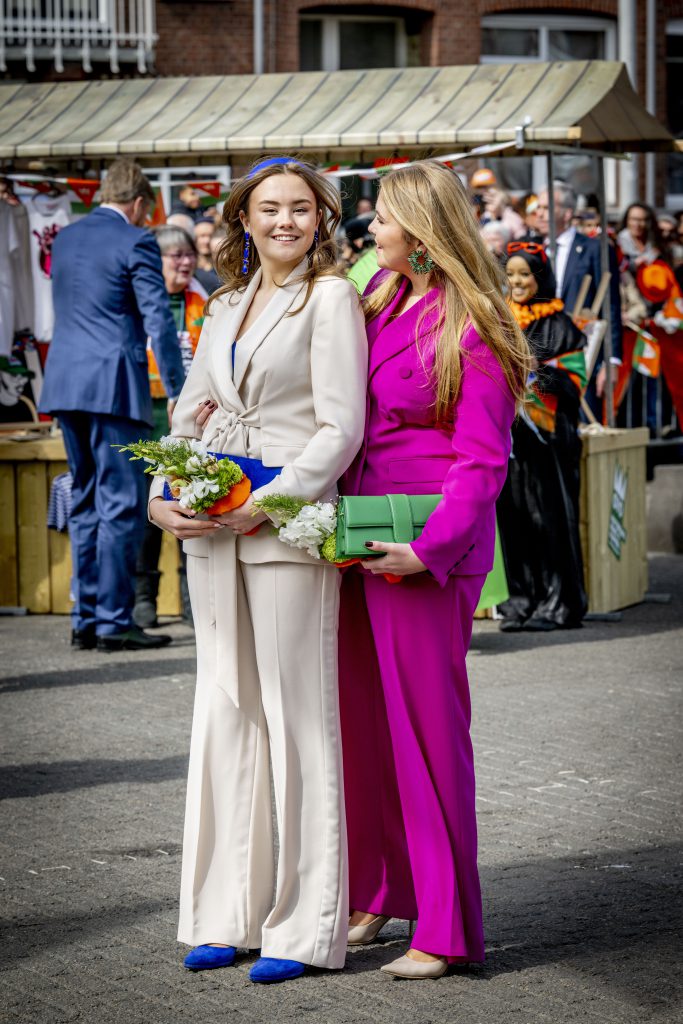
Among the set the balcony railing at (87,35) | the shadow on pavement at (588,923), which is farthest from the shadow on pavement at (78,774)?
the balcony railing at (87,35)

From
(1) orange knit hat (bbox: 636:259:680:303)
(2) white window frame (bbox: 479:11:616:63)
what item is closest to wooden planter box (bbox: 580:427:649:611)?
(1) orange knit hat (bbox: 636:259:680:303)

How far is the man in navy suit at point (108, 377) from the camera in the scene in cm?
857

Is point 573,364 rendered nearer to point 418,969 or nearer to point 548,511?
point 548,511

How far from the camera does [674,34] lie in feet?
83.9

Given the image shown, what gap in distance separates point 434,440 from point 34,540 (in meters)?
6.37

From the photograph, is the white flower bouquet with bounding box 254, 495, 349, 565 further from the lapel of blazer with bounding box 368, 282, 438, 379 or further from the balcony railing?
the balcony railing

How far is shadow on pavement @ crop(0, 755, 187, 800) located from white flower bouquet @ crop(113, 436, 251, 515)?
2310 mm

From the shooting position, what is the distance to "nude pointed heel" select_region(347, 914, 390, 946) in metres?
4.34

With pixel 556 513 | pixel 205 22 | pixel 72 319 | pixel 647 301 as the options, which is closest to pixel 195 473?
pixel 72 319

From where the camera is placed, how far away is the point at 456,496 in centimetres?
399

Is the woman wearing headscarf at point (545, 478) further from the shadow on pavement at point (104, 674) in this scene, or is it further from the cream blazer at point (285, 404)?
the cream blazer at point (285, 404)

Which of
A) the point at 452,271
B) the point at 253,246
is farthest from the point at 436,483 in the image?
the point at 253,246

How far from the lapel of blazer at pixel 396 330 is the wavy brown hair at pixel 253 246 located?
0.17 meters

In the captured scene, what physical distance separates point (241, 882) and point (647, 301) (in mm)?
12285
